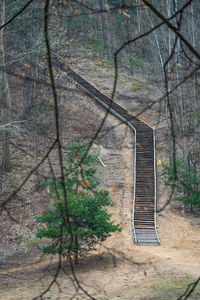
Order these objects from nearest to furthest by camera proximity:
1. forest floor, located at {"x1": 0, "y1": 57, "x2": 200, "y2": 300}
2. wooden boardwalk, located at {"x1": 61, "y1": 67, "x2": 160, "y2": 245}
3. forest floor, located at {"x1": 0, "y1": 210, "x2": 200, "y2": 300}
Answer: forest floor, located at {"x1": 0, "y1": 210, "x2": 200, "y2": 300}, forest floor, located at {"x1": 0, "y1": 57, "x2": 200, "y2": 300}, wooden boardwalk, located at {"x1": 61, "y1": 67, "x2": 160, "y2": 245}

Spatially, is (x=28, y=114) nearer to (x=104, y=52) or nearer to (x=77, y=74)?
(x=77, y=74)

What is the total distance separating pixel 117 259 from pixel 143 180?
6383 mm

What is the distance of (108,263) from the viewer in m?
13.7

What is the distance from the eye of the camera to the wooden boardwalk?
16.2 meters

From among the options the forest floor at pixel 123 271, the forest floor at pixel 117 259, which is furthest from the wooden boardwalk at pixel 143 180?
the forest floor at pixel 123 271

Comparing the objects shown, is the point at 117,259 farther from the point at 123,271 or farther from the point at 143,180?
the point at 143,180

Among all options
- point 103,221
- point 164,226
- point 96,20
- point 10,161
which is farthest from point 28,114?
point 96,20

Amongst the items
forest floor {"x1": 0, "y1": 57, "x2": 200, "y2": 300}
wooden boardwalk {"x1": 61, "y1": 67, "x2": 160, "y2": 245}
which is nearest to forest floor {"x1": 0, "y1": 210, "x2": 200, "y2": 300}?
forest floor {"x1": 0, "y1": 57, "x2": 200, "y2": 300}

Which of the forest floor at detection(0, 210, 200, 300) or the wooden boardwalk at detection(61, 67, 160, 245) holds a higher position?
Answer: the wooden boardwalk at detection(61, 67, 160, 245)

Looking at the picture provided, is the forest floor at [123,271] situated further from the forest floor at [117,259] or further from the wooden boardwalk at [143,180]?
the wooden boardwalk at [143,180]

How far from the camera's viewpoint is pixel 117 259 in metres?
13.9

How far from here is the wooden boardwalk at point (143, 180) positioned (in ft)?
53.1

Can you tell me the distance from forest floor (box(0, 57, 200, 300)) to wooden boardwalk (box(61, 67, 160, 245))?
343 millimetres

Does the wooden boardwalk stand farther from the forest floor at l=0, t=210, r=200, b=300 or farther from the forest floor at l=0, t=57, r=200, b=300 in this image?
the forest floor at l=0, t=210, r=200, b=300
